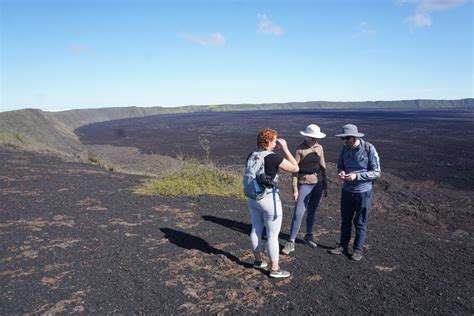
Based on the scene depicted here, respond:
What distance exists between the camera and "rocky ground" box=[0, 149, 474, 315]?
386cm

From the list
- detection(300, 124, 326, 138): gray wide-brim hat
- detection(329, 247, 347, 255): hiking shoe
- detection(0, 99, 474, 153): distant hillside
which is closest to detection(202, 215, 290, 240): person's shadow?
detection(329, 247, 347, 255): hiking shoe

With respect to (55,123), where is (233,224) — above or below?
below

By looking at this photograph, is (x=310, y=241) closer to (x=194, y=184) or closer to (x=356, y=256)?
(x=356, y=256)

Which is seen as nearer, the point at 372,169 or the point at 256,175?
the point at 256,175

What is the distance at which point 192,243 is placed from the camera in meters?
5.62

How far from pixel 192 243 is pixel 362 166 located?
2.61 meters

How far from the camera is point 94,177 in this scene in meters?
11.1

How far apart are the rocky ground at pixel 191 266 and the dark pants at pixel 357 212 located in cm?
33

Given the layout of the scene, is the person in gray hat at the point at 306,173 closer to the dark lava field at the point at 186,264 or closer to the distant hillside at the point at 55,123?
the dark lava field at the point at 186,264

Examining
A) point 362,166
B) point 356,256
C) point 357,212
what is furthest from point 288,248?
point 362,166

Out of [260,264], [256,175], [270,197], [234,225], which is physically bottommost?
[234,225]

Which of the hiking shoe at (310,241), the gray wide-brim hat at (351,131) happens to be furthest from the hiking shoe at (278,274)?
the gray wide-brim hat at (351,131)

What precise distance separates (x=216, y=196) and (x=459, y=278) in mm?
5476

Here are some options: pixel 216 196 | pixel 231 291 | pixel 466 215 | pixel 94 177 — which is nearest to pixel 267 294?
pixel 231 291
